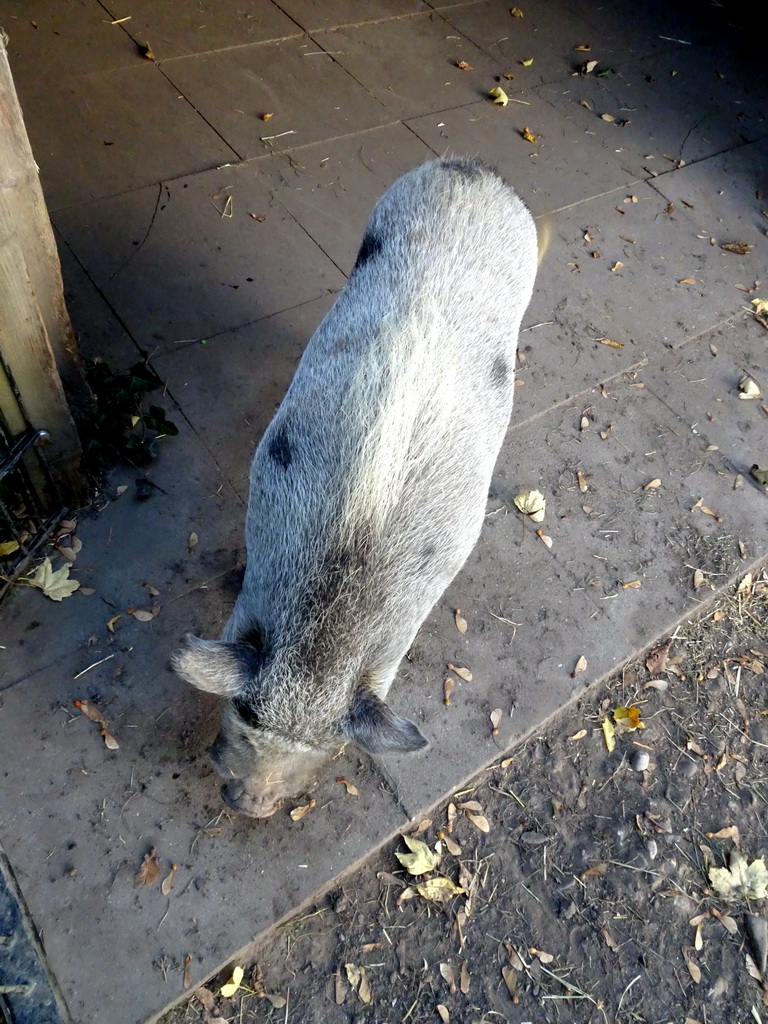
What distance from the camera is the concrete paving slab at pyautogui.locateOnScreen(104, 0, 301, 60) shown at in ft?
22.4

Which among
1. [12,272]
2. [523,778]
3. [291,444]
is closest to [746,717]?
[523,778]

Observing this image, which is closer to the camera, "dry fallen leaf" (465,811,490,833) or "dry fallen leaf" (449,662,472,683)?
"dry fallen leaf" (465,811,490,833)

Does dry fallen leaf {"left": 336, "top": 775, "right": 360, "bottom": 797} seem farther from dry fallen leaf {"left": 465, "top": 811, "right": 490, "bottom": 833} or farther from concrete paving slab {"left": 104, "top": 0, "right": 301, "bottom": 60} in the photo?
concrete paving slab {"left": 104, "top": 0, "right": 301, "bottom": 60}

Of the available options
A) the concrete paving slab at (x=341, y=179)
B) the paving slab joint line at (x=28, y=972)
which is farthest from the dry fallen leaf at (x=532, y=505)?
the paving slab joint line at (x=28, y=972)

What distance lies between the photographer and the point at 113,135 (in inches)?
237

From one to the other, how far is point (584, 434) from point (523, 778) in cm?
257

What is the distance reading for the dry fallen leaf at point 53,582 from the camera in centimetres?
398

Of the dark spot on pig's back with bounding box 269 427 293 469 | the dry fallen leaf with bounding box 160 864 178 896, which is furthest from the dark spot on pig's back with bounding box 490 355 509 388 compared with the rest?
the dry fallen leaf with bounding box 160 864 178 896

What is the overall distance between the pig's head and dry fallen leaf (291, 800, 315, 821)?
0.50 m

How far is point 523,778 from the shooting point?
3.96 metres

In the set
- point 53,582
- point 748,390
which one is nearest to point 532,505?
point 748,390

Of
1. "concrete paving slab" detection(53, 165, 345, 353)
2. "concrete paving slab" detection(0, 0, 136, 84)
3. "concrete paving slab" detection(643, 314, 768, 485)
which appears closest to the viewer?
"concrete paving slab" detection(53, 165, 345, 353)

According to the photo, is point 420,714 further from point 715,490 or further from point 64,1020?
point 715,490

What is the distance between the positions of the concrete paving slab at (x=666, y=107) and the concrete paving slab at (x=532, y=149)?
262mm
